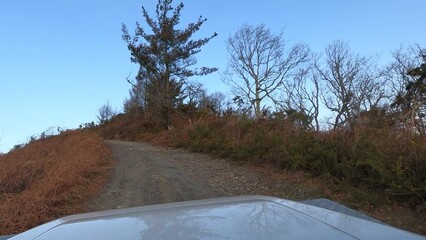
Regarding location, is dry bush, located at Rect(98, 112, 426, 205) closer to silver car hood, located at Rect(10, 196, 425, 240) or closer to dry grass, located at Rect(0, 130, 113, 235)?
dry grass, located at Rect(0, 130, 113, 235)

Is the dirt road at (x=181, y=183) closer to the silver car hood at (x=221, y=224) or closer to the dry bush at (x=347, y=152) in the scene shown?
the dry bush at (x=347, y=152)

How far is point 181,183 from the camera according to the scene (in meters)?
11.2

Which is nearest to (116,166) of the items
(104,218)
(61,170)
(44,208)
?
(61,170)

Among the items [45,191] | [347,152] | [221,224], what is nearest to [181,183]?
[45,191]

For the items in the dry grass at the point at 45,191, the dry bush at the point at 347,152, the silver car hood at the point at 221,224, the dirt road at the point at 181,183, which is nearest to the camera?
the silver car hood at the point at 221,224

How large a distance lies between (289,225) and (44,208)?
686 cm

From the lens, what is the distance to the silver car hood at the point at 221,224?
1898 millimetres

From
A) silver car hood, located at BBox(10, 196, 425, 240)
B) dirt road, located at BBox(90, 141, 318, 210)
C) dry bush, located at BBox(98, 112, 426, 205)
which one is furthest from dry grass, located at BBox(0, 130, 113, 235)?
silver car hood, located at BBox(10, 196, 425, 240)

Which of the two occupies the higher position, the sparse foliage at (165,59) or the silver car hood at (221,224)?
the sparse foliage at (165,59)

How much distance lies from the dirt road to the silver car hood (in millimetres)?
6505

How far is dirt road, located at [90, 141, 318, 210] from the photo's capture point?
9.42 metres

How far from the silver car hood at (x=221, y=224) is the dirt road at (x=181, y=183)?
6.50 m

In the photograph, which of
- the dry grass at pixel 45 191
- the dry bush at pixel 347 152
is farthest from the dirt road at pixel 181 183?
the dry bush at pixel 347 152

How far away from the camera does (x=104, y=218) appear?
7.95 ft
